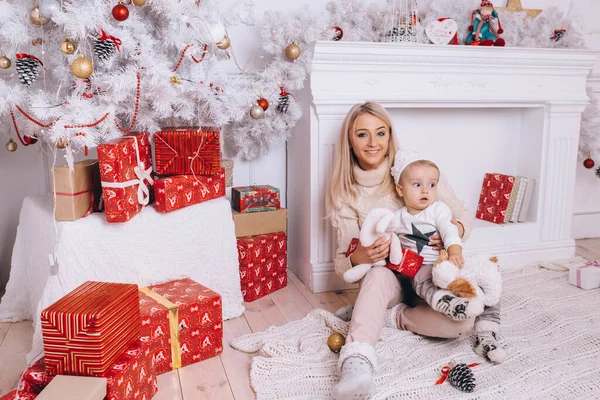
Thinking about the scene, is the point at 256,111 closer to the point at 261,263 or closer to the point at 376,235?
the point at 261,263

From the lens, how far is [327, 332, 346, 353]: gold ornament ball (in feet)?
5.32

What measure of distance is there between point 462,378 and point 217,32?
1346mm

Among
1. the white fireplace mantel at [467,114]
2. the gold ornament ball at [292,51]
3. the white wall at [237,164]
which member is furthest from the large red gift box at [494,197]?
the gold ornament ball at [292,51]

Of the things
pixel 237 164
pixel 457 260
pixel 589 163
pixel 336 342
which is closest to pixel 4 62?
pixel 237 164

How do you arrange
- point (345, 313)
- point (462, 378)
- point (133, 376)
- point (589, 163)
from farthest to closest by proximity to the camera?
point (589, 163) → point (345, 313) → point (462, 378) → point (133, 376)

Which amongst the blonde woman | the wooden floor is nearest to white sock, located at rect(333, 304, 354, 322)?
the blonde woman

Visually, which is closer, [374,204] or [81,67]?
[81,67]

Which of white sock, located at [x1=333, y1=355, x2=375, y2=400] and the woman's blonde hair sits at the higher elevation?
the woman's blonde hair

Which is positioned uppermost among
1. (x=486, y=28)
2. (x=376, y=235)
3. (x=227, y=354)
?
Result: (x=486, y=28)

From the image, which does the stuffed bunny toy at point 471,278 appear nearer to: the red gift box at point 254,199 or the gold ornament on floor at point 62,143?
the red gift box at point 254,199

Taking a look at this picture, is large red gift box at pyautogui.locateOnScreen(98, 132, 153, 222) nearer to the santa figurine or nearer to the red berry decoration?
the red berry decoration

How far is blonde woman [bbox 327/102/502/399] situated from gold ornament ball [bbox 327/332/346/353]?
0.15m

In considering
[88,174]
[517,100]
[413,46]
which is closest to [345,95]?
[413,46]

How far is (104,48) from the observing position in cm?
161
